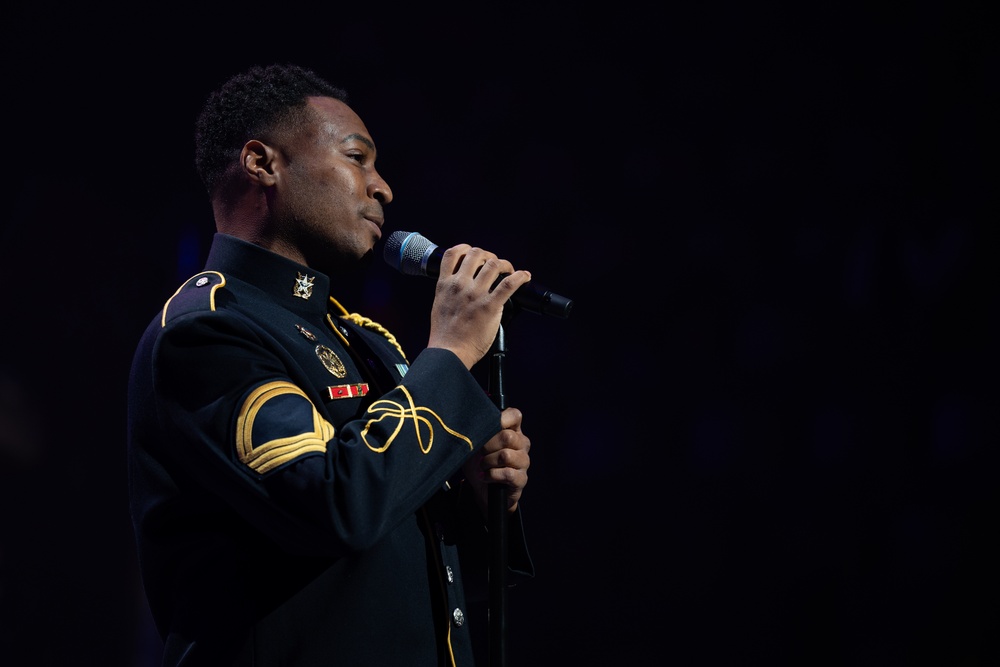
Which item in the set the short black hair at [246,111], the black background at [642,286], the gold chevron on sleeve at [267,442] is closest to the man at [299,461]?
the gold chevron on sleeve at [267,442]

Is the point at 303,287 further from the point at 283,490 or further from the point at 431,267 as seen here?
the point at 283,490

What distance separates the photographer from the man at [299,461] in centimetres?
104

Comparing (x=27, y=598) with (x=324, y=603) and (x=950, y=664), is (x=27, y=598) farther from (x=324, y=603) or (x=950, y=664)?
(x=950, y=664)

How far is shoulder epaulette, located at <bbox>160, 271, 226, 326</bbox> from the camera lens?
1.16 meters

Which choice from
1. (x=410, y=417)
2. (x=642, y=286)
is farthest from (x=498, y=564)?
(x=642, y=286)

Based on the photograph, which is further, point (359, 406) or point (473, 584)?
point (473, 584)

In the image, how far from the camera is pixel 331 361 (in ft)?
4.24

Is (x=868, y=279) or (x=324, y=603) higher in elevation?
(x=868, y=279)

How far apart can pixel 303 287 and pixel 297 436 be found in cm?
43

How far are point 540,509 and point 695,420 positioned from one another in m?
0.48

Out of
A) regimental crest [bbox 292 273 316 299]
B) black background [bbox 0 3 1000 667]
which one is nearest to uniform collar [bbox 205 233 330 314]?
regimental crest [bbox 292 273 316 299]

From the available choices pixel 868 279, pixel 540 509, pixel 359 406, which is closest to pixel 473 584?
pixel 359 406

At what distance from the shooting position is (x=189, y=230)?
7.53ft

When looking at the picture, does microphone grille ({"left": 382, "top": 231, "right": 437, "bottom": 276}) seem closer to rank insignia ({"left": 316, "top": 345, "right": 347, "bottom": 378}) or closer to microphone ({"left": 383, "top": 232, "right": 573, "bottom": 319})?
microphone ({"left": 383, "top": 232, "right": 573, "bottom": 319})
